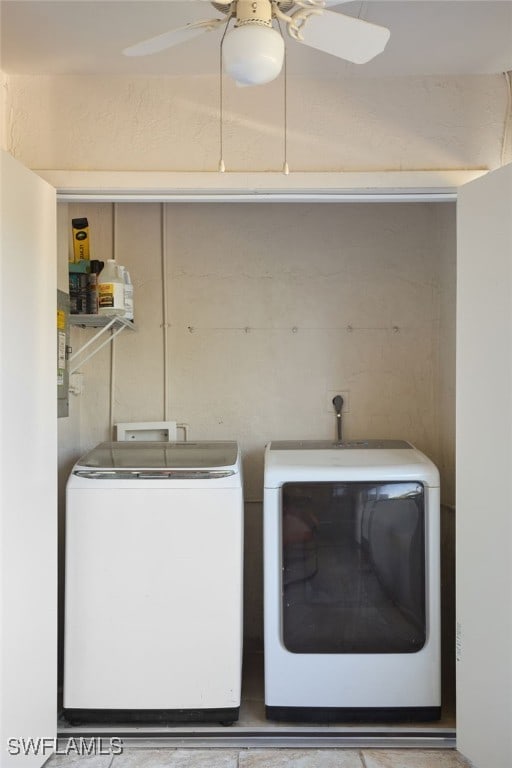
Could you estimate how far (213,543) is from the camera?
2377mm

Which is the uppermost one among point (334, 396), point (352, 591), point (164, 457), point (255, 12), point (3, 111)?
point (3, 111)

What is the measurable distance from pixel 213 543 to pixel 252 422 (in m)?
0.87

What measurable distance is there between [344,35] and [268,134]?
2.74ft

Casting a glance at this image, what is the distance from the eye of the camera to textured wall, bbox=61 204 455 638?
3102 millimetres

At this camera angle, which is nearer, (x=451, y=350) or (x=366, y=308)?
(x=451, y=350)

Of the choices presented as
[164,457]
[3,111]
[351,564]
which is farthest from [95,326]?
[351,564]

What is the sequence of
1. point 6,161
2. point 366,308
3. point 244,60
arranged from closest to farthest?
point 244,60
point 6,161
point 366,308

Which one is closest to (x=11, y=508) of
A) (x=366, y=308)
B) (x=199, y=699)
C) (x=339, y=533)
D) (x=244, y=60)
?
(x=199, y=699)

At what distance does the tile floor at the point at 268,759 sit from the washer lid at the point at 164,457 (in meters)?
1.04

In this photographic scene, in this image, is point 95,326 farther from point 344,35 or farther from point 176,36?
point 344,35

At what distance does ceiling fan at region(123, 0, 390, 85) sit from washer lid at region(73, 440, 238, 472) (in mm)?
1437

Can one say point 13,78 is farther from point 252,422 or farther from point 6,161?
point 252,422

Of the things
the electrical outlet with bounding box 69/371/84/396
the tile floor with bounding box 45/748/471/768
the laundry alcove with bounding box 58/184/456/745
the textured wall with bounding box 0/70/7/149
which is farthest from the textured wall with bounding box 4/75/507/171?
the tile floor with bounding box 45/748/471/768

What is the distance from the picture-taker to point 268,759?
2260mm
